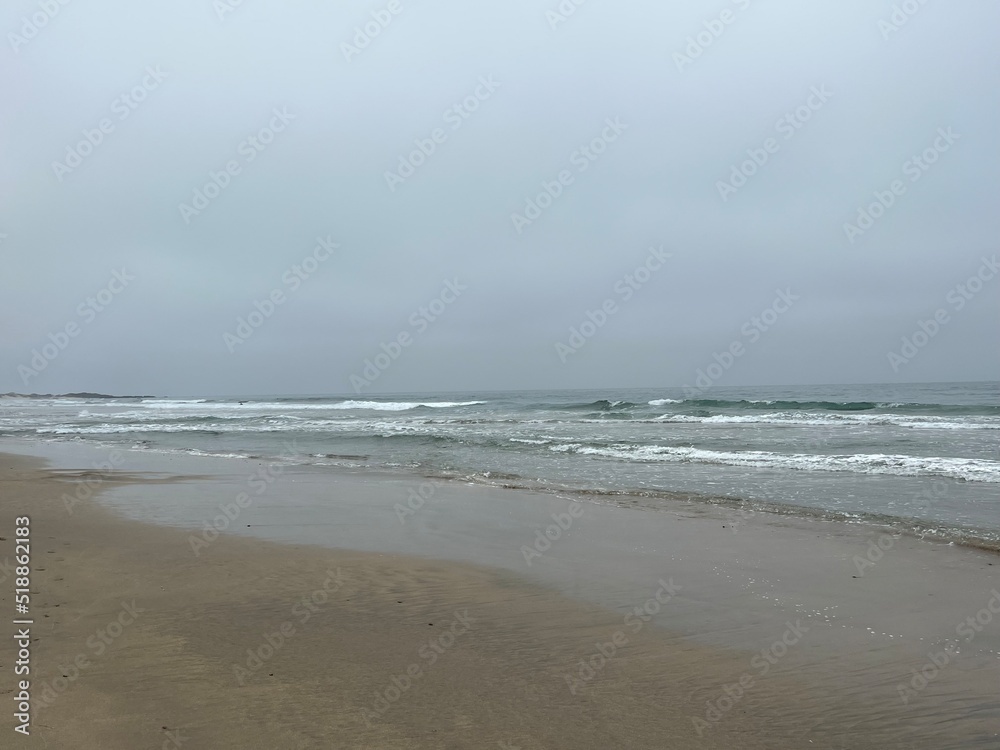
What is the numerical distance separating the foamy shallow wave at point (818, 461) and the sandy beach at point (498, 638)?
646 centimetres

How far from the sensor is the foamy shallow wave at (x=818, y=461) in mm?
13109

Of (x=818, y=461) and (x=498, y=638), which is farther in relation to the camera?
(x=818, y=461)

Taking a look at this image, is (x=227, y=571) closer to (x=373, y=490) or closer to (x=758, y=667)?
(x=758, y=667)

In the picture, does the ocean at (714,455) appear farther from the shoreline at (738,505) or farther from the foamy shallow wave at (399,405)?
the foamy shallow wave at (399,405)

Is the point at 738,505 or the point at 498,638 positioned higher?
the point at 498,638

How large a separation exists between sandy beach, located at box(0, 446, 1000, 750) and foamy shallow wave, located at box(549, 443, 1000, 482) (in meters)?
6.46

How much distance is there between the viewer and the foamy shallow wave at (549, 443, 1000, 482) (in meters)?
13.1

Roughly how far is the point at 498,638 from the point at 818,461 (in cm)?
1319

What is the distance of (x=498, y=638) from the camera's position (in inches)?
183

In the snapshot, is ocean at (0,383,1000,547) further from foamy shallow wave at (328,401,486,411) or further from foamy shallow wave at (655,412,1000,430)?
foamy shallow wave at (328,401,486,411)

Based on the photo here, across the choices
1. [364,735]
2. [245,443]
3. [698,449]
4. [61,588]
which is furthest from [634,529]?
[245,443]

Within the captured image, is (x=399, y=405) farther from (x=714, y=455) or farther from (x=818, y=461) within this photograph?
(x=818, y=461)

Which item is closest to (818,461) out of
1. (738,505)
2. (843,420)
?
(738,505)

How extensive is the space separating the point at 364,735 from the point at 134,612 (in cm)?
279
